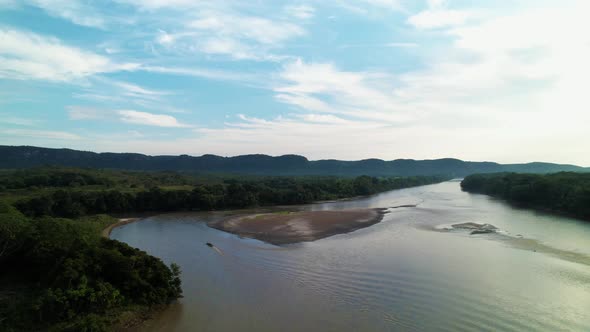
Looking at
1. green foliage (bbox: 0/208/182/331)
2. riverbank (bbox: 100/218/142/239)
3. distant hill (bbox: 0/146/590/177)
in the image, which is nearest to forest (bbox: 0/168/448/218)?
riverbank (bbox: 100/218/142/239)

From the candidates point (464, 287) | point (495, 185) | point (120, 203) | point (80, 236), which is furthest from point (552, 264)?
point (495, 185)

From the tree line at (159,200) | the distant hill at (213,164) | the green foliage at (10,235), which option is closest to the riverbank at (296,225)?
the tree line at (159,200)

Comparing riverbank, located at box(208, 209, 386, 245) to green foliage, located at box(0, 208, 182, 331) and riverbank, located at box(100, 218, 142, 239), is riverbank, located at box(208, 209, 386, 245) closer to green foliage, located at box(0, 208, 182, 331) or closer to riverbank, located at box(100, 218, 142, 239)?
riverbank, located at box(100, 218, 142, 239)

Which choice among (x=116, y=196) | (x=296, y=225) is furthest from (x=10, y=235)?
(x=116, y=196)

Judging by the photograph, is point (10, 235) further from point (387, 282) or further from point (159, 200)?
point (159, 200)

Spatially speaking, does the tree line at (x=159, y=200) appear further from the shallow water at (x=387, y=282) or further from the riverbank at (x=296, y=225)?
the shallow water at (x=387, y=282)

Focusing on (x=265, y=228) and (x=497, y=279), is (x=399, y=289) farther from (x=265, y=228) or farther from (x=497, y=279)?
(x=265, y=228)
